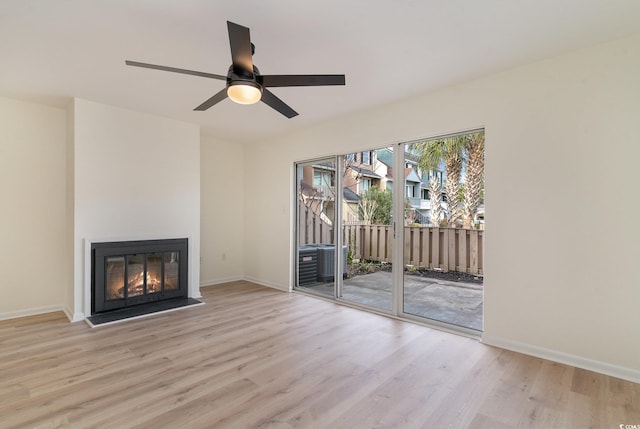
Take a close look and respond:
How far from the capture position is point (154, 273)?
4.17 meters

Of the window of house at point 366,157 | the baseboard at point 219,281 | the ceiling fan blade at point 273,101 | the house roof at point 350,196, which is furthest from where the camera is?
the baseboard at point 219,281

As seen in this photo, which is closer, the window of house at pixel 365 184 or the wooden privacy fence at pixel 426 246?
the wooden privacy fence at pixel 426 246

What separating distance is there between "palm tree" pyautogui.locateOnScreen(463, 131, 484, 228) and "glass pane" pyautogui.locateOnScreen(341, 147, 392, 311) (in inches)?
29.3

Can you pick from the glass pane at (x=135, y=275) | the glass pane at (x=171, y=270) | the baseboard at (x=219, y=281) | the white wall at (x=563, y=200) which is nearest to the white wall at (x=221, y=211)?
the baseboard at (x=219, y=281)

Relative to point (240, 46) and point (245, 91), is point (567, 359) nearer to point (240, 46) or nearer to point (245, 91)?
point (245, 91)

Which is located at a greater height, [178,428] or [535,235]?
[535,235]

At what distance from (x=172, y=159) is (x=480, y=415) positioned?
441 centimetres

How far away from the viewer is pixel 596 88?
8.16 ft

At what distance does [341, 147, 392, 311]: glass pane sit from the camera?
3.97 metres

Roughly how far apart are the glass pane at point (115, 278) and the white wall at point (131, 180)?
8.7 inches

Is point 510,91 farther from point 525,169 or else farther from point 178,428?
point 178,428

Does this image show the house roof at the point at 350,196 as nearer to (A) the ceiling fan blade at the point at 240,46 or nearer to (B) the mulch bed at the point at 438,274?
(B) the mulch bed at the point at 438,274

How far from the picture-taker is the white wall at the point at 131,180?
12.0 feet

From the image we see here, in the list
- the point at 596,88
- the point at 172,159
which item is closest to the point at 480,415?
the point at 596,88
